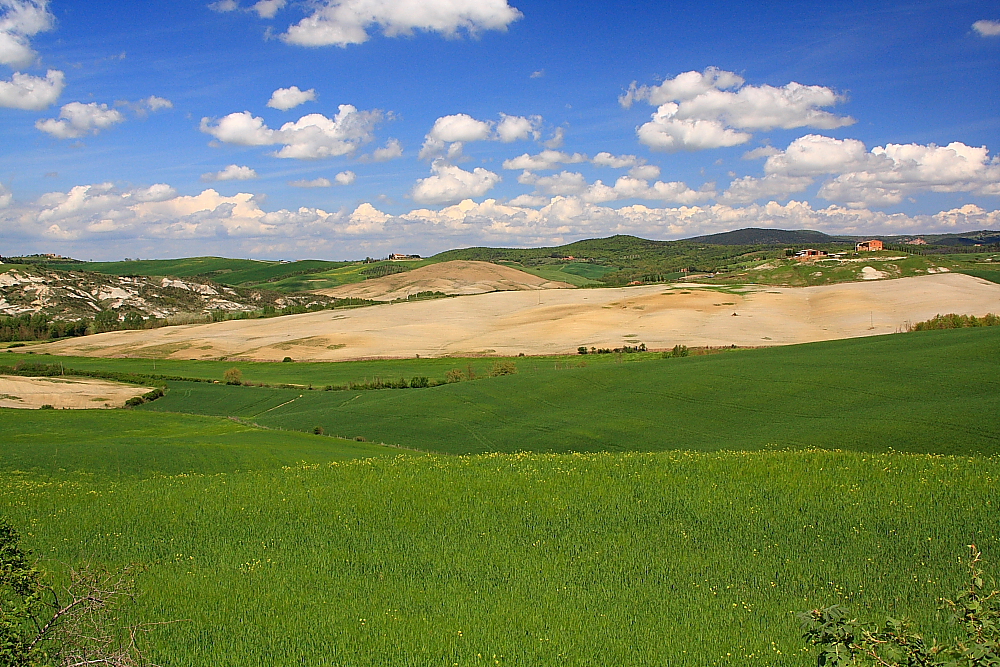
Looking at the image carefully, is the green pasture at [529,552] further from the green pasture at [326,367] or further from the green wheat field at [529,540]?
the green pasture at [326,367]

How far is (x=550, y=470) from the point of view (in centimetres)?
2186

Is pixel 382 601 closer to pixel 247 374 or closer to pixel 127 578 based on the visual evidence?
pixel 127 578

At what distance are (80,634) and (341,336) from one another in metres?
87.4

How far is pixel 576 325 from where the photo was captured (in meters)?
93.2

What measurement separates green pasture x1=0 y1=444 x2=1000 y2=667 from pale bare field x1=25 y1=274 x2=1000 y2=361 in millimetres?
56550

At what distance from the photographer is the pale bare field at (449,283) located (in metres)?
166

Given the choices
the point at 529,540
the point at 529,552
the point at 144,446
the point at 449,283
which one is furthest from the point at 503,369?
the point at 449,283

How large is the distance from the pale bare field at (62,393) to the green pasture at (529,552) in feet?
136

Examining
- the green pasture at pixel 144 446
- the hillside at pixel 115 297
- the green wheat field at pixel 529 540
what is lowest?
the green pasture at pixel 144 446

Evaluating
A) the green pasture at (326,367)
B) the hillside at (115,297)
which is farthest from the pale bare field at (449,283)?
the green pasture at (326,367)

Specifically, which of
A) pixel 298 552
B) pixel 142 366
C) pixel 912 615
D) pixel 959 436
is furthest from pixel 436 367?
pixel 912 615

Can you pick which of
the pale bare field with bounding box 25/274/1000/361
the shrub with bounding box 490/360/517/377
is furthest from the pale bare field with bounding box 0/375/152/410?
the shrub with bounding box 490/360/517/377

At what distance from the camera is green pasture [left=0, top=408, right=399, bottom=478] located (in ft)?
Answer: 95.5

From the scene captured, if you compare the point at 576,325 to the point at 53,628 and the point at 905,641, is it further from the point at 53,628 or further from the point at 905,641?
the point at 905,641
